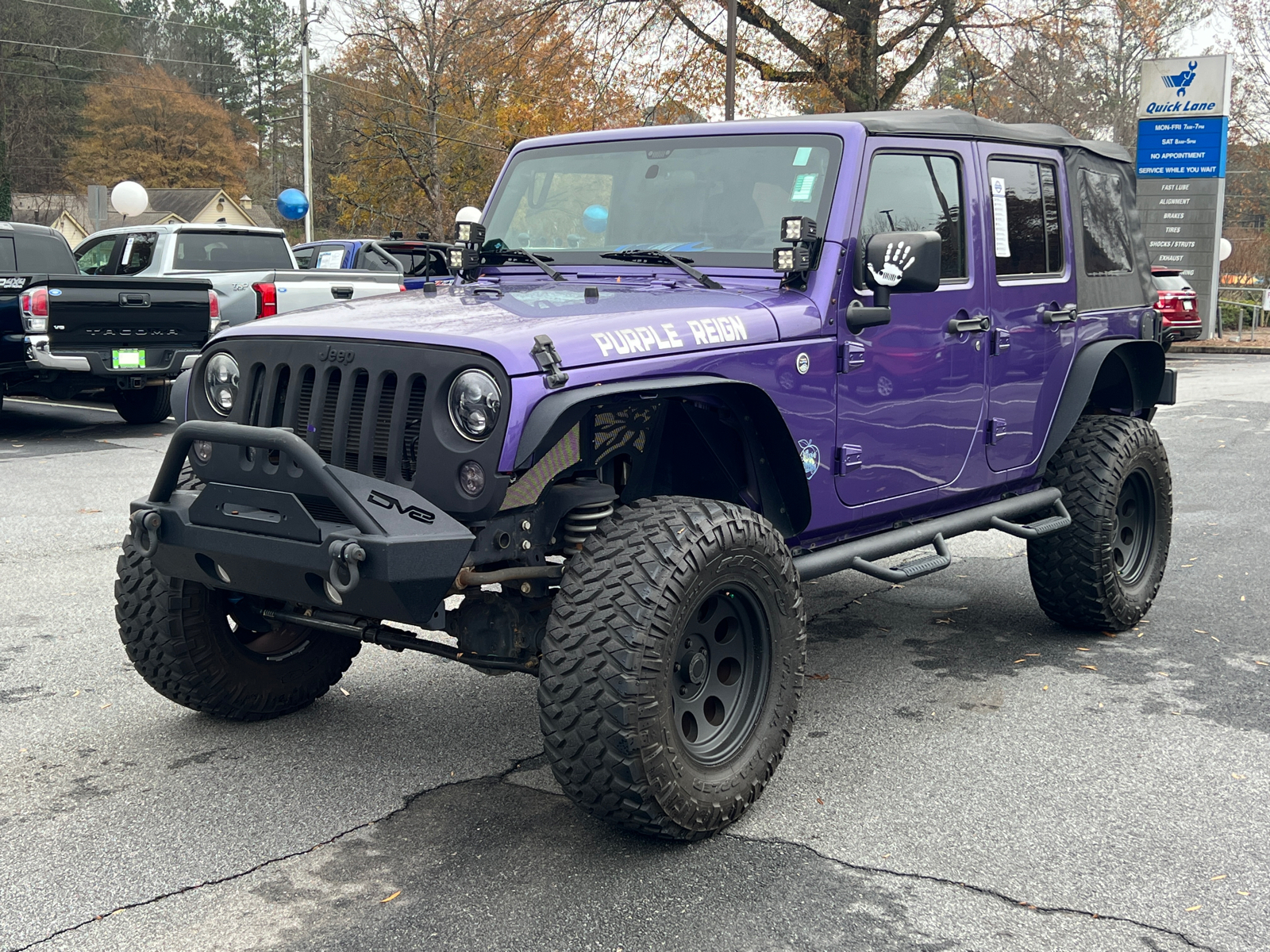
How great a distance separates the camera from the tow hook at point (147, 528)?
357 cm

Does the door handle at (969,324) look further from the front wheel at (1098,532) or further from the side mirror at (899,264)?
the front wheel at (1098,532)

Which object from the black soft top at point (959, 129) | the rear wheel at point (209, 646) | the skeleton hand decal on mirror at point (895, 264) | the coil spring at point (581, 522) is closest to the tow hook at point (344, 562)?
the coil spring at point (581, 522)

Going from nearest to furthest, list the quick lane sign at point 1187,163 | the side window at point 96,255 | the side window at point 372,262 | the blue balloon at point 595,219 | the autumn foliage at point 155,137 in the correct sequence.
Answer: the blue balloon at point 595,219 < the side window at point 96,255 < the side window at point 372,262 < the quick lane sign at point 1187,163 < the autumn foliage at point 155,137

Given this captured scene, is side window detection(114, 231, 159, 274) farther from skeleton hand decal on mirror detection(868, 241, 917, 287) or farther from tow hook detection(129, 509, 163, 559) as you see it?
skeleton hand decal on mirror detection(868, 241, 917, 287)

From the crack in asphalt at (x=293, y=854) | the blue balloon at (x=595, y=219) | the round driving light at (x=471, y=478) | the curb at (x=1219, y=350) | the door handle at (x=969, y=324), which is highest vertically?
the blue balloon at (x=595, y=219)

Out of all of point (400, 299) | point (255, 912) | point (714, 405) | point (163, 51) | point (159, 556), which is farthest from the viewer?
point (163, 51)

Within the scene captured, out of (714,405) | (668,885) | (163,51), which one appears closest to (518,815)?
(668,885)

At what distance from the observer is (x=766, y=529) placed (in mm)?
3758

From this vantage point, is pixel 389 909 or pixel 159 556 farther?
pixel 159 556

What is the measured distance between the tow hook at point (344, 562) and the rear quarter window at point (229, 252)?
11708 millimetres

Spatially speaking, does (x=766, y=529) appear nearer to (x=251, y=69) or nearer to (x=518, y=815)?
(x=518, y=815)

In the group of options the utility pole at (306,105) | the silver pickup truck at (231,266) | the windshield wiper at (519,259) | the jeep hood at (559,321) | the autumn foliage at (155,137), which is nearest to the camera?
the jeep hood at (559,321)

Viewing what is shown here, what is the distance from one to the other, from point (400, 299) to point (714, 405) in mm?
1140

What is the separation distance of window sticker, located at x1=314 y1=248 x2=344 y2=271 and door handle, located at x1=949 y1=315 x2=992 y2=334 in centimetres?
1441
